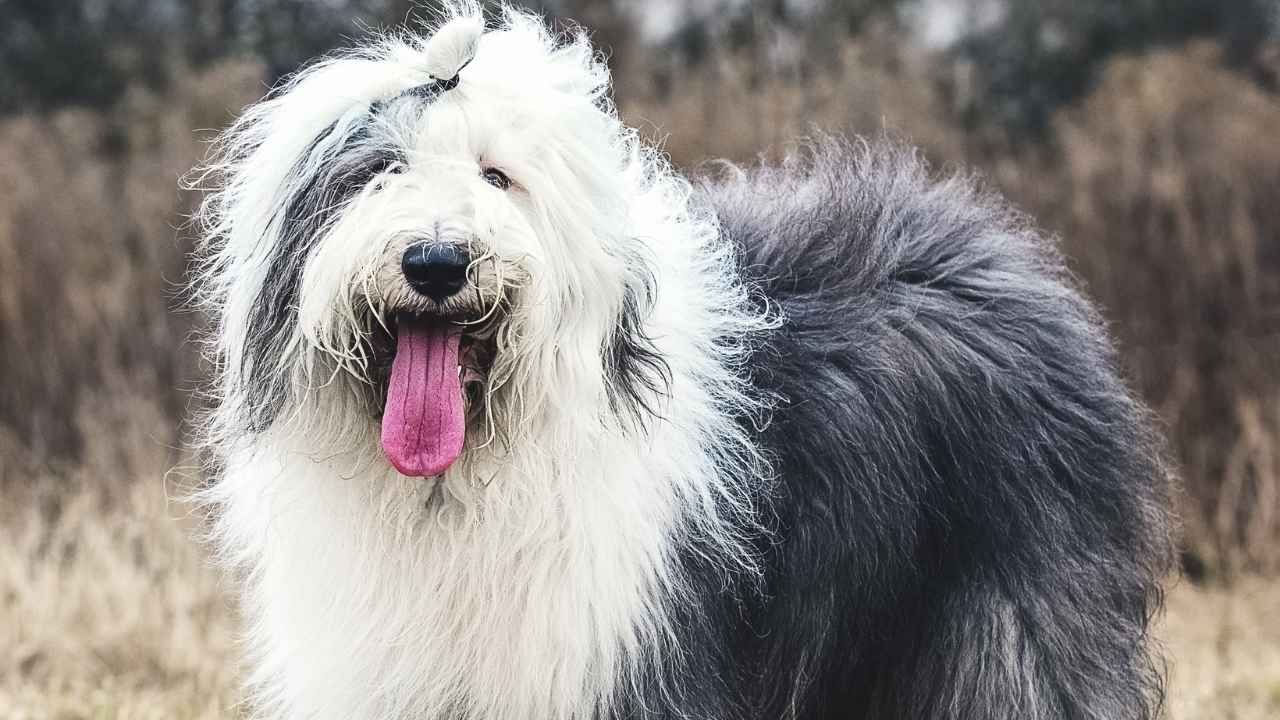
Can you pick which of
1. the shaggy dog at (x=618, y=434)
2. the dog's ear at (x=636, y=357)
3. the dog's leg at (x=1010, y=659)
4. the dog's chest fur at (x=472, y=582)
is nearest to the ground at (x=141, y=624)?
the dog's leg at (x=1010, y=659)

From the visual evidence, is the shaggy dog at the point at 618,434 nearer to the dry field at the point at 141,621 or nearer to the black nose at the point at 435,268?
the black nose at the point at 435,268

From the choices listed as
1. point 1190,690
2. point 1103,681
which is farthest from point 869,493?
point 1190,690

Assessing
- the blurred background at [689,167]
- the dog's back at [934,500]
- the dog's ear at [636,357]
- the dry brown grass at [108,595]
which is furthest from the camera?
the blurred background at [689,167]

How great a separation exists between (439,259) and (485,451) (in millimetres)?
487

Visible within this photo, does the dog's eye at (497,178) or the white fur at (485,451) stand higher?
the dog's eye at (497,178)

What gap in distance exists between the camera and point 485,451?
3.02 meters

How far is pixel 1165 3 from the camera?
1783 cm

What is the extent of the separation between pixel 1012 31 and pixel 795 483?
1393cm

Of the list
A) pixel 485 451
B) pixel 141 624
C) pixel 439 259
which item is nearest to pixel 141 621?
pixel 141 624

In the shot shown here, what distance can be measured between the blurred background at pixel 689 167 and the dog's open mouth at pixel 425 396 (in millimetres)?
2684

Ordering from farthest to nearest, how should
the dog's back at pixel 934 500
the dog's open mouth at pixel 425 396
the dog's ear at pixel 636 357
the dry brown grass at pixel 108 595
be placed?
1. the dry brown grass at pixel 108 595
2. the dog's back at pixel 934 500
3. the dog's ear at pixel 636 357
4. the dog's open mouth at pixel 425 396

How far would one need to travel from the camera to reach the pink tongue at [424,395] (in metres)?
2.88

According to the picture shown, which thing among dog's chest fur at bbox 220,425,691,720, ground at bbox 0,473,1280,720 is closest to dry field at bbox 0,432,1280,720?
ground at bbox 0,473,1280,720

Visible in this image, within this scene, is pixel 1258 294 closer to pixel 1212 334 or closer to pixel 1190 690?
pixel 1212 334
